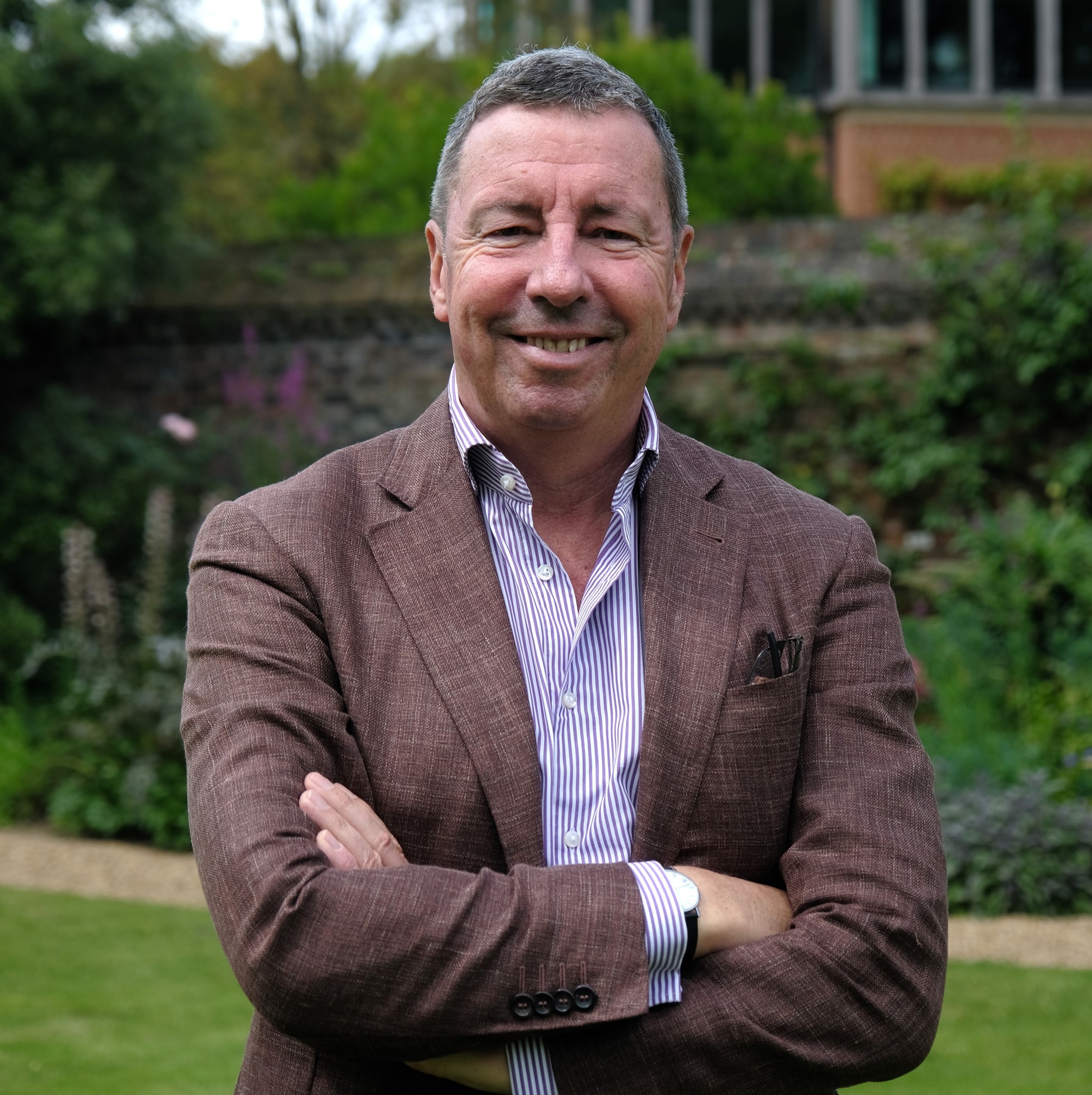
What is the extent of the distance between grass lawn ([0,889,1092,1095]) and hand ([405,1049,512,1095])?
286cm

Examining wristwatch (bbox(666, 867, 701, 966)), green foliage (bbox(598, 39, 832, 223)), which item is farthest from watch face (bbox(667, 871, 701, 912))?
green foliage (bbox(598, 39, 832, 223))

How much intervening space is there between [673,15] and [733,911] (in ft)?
62.1

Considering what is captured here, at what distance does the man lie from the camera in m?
1.69

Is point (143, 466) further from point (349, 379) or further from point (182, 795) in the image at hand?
point (182, 795)

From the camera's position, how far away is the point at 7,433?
988 cm

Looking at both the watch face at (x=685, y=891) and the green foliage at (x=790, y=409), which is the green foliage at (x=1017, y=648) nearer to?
Result: the green foliage at (x=790, y=409)

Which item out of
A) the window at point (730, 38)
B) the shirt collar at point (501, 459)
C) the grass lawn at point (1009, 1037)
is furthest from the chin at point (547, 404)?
the window at point (730, 38)

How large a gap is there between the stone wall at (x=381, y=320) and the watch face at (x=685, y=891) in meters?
8.34

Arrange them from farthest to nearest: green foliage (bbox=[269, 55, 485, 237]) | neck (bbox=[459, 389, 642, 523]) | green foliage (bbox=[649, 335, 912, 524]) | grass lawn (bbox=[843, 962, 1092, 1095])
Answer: green foliage (bbox=[269, 55, 485, 237]) < green foliage (bbox=[649, 335, 912, 524]) < grass lawn (bbox=[843, 962, 1092, 1095]) < neck (bbox=[459, 389, 642, 523])

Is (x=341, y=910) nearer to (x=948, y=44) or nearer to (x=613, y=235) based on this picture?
(x=613, y=235)

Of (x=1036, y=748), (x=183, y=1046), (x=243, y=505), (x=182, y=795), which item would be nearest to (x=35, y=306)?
(x=182, y=795)

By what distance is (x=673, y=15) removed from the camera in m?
18.9

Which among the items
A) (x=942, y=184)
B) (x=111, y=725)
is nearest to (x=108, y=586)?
(x=111, y=725)

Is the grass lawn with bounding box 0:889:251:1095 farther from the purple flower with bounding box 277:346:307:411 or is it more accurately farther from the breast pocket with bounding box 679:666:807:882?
the purple flower with bounding box 277:346:307:411
